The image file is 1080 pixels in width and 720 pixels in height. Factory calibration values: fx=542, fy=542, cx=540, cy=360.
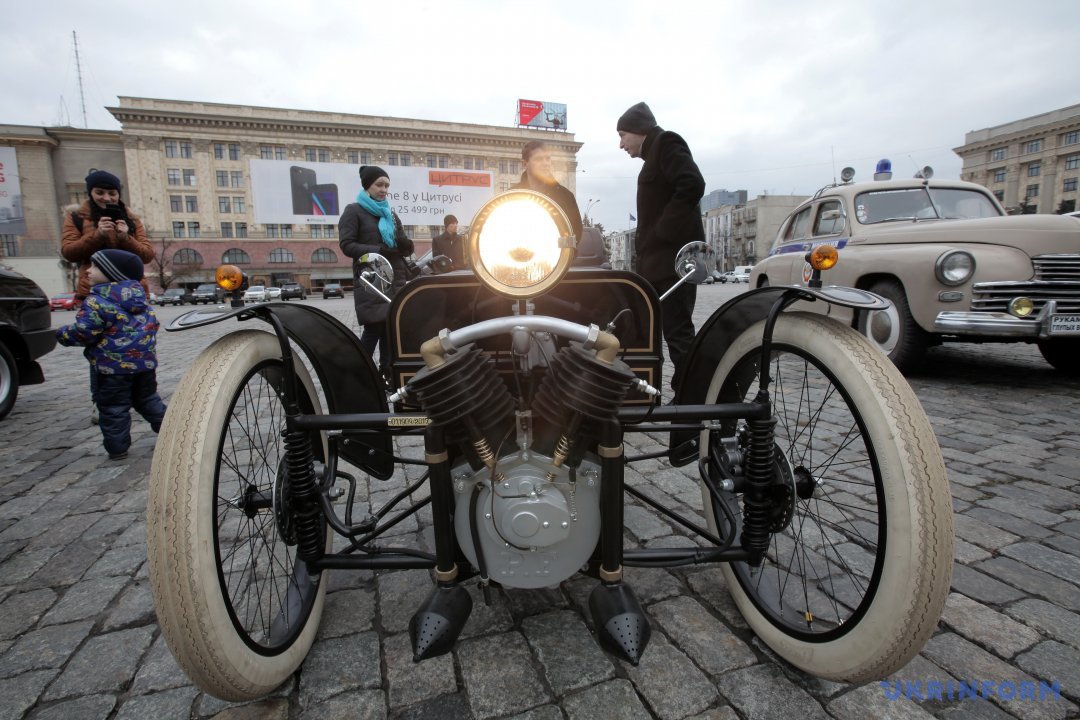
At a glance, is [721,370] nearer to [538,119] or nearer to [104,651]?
[104,651]

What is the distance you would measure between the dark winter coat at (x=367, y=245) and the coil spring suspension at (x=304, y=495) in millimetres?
3255

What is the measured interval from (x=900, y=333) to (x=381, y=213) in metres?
5.09

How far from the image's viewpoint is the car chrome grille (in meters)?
4.52

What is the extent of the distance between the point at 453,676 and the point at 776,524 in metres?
1.06

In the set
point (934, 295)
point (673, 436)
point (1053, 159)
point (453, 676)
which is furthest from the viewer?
point (1053, 159)

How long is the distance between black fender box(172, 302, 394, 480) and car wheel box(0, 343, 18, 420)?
467cm

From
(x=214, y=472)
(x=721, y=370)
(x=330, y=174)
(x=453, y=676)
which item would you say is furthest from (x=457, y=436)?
(x=330, y=174)

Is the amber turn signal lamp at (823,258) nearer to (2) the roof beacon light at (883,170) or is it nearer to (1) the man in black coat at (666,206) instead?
(1) the man in black coat at (666,206)

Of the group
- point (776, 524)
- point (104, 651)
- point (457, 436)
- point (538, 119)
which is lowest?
point (104, 651)

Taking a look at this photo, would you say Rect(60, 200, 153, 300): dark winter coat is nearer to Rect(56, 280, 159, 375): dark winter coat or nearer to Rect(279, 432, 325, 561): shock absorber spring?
Rect(56, 280, 159, 375): dark winter coat

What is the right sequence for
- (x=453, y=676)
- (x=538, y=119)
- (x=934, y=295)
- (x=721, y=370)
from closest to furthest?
(x=453, y=676) < (x=721, y=370) < (x=934, y=295) < (x=538, y=119)

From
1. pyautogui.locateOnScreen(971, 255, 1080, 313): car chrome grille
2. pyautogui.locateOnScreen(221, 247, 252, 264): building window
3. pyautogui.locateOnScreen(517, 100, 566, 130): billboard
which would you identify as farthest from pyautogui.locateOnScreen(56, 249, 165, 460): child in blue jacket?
pyautogui.locateOnScreen(517, 100, 566, 130): billboard

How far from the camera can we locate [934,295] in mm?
4922

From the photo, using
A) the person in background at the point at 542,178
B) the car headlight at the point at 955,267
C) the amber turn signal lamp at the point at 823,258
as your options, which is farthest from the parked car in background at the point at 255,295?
the car headlight at the point at 955,267
